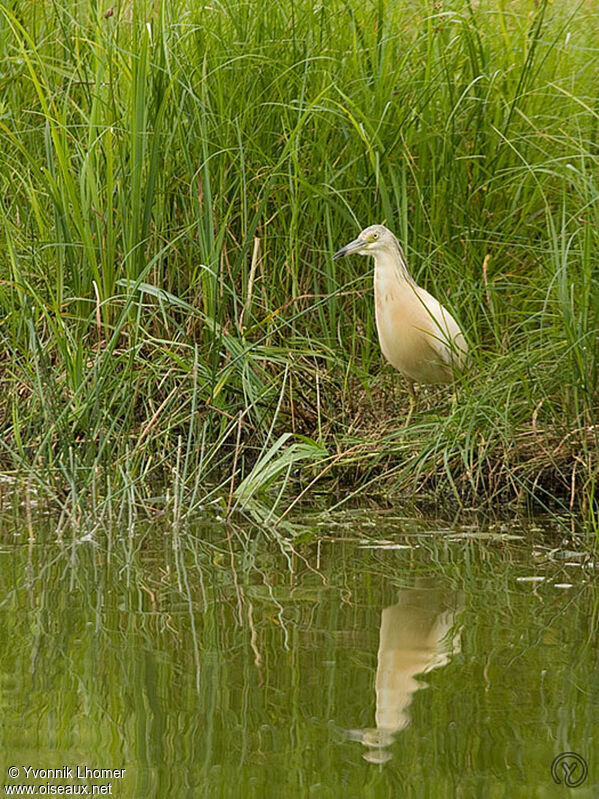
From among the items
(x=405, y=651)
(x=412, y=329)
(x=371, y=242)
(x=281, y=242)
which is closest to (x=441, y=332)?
(x=412, y=329)

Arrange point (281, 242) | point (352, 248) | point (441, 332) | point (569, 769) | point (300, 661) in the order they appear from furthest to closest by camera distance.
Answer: point (281, 242) → point (352, 248) → point (441, 332) → point (300, 661) → point (569, 769)

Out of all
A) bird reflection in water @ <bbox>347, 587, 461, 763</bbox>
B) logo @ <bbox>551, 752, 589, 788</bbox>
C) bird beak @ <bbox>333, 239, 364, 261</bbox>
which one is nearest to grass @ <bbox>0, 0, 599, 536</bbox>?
bird beak @ <bbox>333, 239, 364, 261</bbox>

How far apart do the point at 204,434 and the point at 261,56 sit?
1686 millimetres

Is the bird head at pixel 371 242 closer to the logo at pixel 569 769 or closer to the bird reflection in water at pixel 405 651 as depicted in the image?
the bird reflection in water at pixel 405 651

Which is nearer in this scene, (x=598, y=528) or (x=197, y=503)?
(x=598, y=528)

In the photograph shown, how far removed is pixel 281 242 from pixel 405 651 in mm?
2702

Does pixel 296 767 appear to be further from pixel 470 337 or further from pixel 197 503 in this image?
pixel 470 337

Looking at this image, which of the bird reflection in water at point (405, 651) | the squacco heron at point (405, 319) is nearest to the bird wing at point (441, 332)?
the squacco heron at point (405, 319)

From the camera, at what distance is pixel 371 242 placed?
5477 mm

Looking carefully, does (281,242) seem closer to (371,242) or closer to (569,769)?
(371,242)

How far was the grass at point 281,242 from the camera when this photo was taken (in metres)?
→ 5.18

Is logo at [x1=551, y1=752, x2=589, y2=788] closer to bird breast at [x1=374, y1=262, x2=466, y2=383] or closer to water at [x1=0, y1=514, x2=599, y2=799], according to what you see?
water at [x1=0, y1=514, x2=599, y2=799]

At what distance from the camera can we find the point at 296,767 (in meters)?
2.83

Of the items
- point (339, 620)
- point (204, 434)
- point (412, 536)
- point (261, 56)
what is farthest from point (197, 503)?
point (261, 56)
